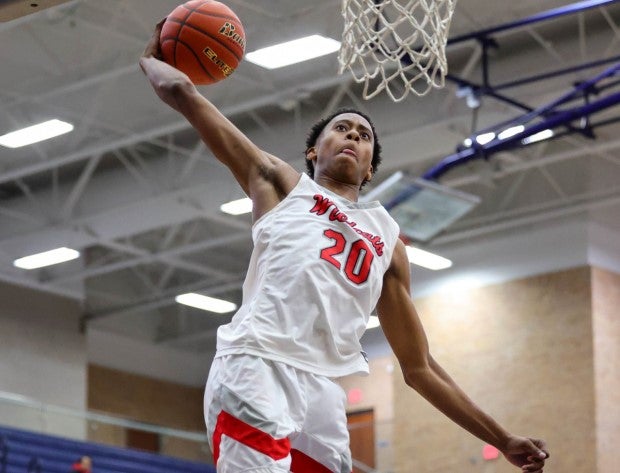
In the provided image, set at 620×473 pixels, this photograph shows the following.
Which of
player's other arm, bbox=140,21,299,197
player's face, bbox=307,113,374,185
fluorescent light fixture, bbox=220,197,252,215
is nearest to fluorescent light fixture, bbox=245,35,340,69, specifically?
fluorescent light fixture, bbox=220,197,252,215

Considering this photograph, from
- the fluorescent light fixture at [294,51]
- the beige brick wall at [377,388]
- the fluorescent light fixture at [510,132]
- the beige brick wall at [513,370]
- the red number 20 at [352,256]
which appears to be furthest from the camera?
the beige brick wall at [377,388]

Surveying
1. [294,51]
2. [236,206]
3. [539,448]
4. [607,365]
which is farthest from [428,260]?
[539,448]

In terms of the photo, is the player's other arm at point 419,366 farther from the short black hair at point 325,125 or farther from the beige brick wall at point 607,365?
the beige brick wall at point 607,365

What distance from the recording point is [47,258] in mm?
18594

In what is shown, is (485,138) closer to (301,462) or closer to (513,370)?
(513,370)

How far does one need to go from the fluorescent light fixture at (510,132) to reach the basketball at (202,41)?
375 inches

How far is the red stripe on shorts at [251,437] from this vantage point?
384 cm

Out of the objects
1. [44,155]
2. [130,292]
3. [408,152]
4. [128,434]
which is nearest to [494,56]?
[408,152]

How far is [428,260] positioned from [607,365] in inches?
114

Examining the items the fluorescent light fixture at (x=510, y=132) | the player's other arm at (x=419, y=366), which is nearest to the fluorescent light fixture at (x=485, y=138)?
the fluorescent light fixture at (x=510, y=132)

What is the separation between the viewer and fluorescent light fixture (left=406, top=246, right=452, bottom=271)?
18445mm

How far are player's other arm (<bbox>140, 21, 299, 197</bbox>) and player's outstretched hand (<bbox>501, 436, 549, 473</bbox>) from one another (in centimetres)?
111

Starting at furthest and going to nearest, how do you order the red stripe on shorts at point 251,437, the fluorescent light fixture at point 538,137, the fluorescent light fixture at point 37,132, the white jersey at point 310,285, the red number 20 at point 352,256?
the fluorescent light fixture at point 37,132
the fluorescent light fixture at point 538,137
the red number 20 at point 352,256
the white jersey at point 310,285
the red stripe on shorts at point 251,437

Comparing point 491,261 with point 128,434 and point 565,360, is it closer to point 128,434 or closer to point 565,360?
point 565,360
